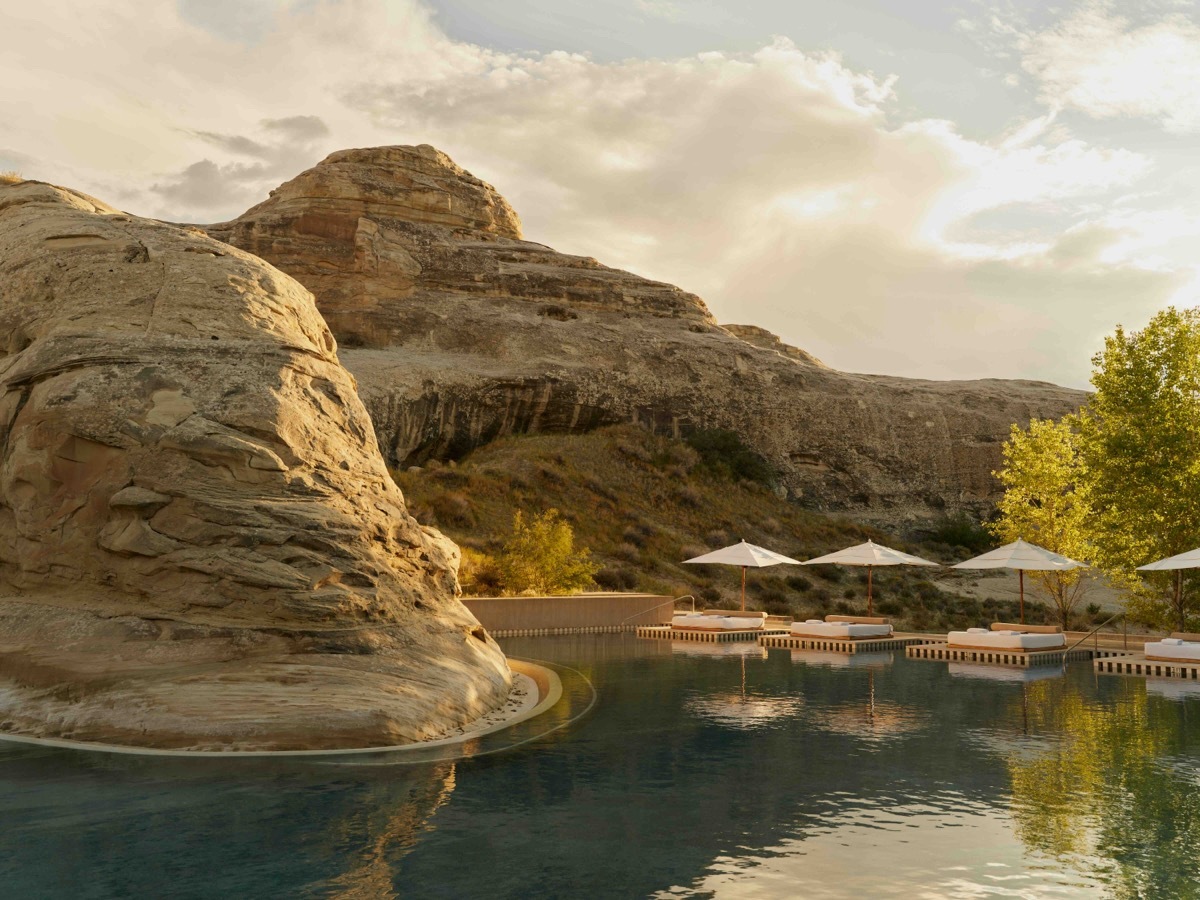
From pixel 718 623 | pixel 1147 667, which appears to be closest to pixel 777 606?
pixel 718 623

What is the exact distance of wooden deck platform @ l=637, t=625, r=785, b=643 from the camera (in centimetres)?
2242

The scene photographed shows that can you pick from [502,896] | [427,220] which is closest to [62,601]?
[502,896]

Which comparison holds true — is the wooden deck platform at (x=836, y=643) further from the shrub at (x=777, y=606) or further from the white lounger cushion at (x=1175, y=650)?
the shrub at (x=777, y=606)

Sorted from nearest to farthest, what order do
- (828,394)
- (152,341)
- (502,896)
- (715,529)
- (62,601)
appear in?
(502,896)
(62,601)
(152,341)
(715,529)
(828,394)

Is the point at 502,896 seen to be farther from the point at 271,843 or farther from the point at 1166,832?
the point at 1166,832

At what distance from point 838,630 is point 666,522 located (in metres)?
19.3

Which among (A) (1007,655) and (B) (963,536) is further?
(B) (963,536)

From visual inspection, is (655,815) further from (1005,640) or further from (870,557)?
(870,557)

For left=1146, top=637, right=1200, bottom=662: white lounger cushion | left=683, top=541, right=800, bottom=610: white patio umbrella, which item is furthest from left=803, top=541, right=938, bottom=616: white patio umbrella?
left=1146, top=637, right=1200, bottom=662: white lounger cushion

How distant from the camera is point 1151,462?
2114 centimetres

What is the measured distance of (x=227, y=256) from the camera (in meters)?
14.4

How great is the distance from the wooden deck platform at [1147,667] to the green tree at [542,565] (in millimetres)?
12680

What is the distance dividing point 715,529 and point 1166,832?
110ft

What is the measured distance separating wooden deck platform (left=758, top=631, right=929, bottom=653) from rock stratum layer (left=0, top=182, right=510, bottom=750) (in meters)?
9.54
